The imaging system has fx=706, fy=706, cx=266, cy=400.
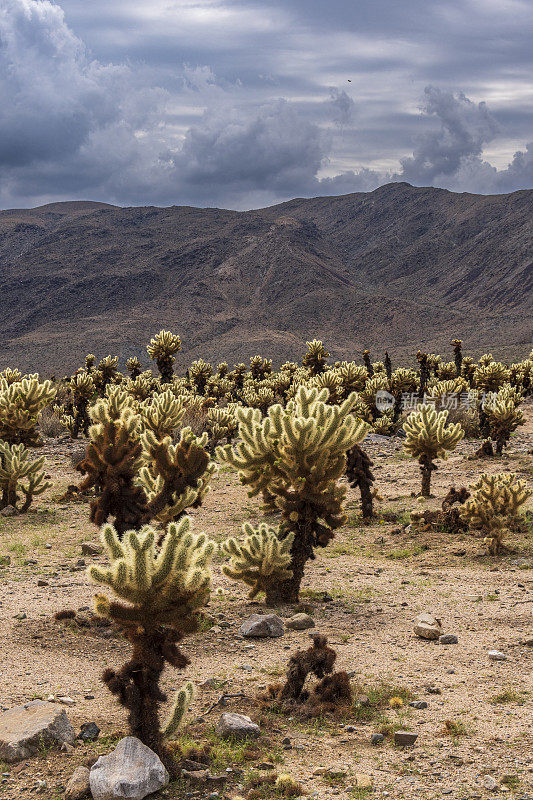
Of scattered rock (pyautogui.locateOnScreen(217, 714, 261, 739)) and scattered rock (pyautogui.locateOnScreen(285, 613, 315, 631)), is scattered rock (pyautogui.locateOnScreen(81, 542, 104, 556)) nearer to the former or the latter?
scattered rock (pyautogui.locateOnScreen(285, 613, 315, 631))

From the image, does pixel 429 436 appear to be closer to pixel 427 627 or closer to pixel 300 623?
pixel 427 627

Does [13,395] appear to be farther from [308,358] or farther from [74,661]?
[308,358]

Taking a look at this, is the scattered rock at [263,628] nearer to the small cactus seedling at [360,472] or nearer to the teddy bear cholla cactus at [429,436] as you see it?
the small cactus seedling at [360,472]

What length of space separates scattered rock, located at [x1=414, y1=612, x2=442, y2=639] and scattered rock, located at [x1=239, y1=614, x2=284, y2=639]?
1.56 metres

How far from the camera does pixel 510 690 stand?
255 inches

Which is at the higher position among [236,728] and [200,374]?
[200,374]

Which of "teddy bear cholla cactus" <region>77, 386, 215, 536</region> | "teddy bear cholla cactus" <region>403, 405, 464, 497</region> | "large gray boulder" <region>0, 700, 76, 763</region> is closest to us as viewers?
"large gray boulder" <region>0, 700, 76, 763</region>

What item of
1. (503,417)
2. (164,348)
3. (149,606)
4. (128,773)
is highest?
(164,348)

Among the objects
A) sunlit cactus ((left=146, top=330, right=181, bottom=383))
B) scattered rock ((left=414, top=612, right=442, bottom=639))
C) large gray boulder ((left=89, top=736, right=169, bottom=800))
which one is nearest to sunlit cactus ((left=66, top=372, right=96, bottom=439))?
sunlit cactus ((left=146, top=330, right=181, bottom=383))

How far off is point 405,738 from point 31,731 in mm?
2815

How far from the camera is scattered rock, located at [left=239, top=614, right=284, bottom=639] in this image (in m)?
7.99

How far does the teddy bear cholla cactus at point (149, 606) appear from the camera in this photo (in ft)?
16.2

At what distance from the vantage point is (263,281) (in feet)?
319

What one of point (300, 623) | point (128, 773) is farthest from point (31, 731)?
point (300, 623)
